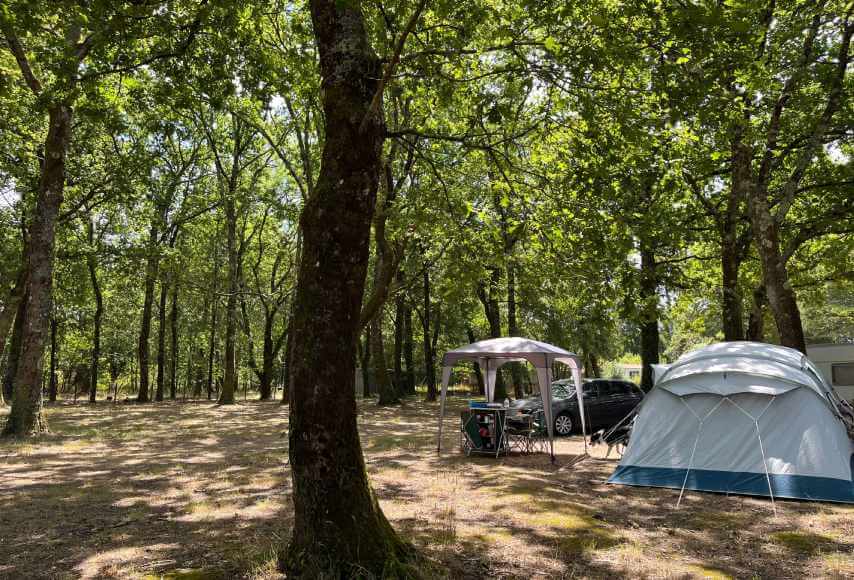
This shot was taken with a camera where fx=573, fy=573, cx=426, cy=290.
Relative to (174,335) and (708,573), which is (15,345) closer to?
(174,335)

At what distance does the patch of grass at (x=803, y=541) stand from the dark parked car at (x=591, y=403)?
828 cm

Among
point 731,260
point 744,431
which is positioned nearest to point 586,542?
point 744,431

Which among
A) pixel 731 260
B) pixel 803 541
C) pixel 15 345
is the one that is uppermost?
pixel 731 260

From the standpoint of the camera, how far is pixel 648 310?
7.24 m

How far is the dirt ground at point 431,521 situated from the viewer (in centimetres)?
479

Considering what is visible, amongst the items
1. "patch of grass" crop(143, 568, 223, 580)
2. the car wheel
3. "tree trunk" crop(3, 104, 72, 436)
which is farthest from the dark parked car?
"tree trunk" crop(3, 104, 72, 436)

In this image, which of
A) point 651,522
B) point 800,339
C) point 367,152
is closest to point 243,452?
point 651,522

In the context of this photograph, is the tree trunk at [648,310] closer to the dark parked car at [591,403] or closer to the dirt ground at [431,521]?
the dark parked car at [591,403]

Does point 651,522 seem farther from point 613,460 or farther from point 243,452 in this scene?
point 243,452

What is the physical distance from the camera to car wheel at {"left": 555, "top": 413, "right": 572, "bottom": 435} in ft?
48.4

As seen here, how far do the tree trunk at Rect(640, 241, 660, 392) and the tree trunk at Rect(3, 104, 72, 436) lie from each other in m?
11.7

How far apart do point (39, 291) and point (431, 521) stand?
1039cm

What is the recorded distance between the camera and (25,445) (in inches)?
445

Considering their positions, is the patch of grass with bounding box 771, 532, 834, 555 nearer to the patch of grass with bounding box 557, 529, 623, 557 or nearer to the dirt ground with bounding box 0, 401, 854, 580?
the dirt ground with bounding box 0, 401, 854, 580
